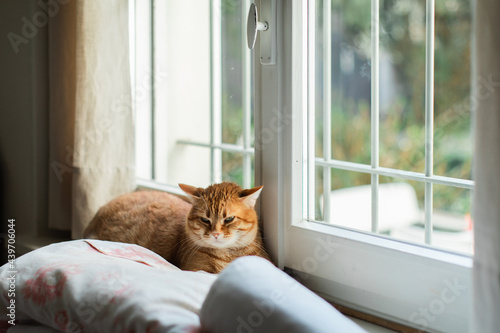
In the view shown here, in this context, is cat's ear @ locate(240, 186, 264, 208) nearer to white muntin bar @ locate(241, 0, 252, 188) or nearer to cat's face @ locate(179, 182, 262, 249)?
cat's face @ locate(179, 182, 262, 249)

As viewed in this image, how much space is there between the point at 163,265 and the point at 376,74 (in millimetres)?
724

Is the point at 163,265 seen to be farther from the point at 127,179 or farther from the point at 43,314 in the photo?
the point at 127,179

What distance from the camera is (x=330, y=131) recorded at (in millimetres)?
1576

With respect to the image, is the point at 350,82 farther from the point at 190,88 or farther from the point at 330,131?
the point at 330,131

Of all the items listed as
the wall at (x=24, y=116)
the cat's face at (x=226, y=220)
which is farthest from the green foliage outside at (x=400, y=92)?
the wall at (x=24, y=116)

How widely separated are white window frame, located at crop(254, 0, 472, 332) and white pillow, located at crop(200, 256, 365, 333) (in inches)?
11.3

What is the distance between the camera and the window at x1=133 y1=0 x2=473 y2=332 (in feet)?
Result: 4.08

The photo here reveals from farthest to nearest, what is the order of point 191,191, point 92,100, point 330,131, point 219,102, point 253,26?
1. point 219,102
2. point 92,100
3. point 330,131
4. point 191,191
5. point 253,26

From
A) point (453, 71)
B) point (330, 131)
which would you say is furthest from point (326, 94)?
point (453, 71)

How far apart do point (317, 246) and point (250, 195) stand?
213 millimetres

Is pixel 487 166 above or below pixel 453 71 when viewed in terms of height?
below

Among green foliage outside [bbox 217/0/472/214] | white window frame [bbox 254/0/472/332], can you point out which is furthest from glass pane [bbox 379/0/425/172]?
white window frame [bbox 254/0/472/332]

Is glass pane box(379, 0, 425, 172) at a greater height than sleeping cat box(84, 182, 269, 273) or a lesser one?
greater

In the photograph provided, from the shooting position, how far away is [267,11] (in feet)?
4.50
